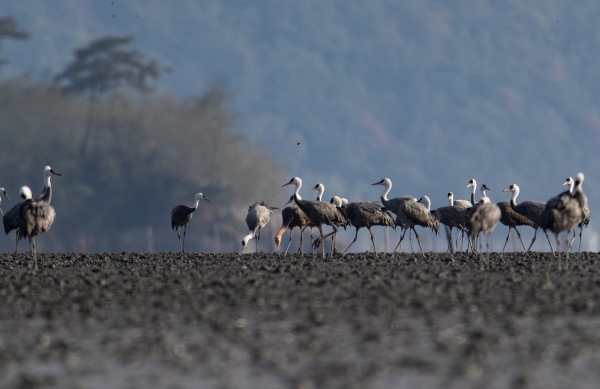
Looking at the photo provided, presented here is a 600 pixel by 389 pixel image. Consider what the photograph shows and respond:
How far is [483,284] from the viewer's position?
19.1m

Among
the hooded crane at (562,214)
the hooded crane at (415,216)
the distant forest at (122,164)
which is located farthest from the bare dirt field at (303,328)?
the distant forest at (122,164)

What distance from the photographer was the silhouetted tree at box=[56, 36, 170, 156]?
8712 centimetres

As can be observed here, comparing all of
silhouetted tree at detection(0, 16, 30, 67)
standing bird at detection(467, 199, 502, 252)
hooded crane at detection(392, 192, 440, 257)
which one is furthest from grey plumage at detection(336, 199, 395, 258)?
silhouetted tree at detection(0, 16, 30, 67)

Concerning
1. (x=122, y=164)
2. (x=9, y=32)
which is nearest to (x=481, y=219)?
(x=122, y=164)

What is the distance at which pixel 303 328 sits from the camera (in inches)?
555

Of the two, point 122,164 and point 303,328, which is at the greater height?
point 122,164

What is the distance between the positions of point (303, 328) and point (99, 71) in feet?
248

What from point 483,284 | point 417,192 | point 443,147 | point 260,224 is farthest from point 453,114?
point 483,284

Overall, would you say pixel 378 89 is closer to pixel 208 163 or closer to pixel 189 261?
pixel 208 163

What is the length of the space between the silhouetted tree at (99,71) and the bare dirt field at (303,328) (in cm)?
6657

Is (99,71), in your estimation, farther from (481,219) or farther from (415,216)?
(481,219)

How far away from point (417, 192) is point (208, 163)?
4533 centimetres

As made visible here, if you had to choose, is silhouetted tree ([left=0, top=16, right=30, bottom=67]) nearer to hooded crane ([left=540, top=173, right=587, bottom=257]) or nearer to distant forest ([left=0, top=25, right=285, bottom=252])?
distant forest ([left=0, top=25, right=285, bottom=252])

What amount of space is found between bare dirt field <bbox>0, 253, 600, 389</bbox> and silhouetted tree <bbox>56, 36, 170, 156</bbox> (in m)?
66.6
